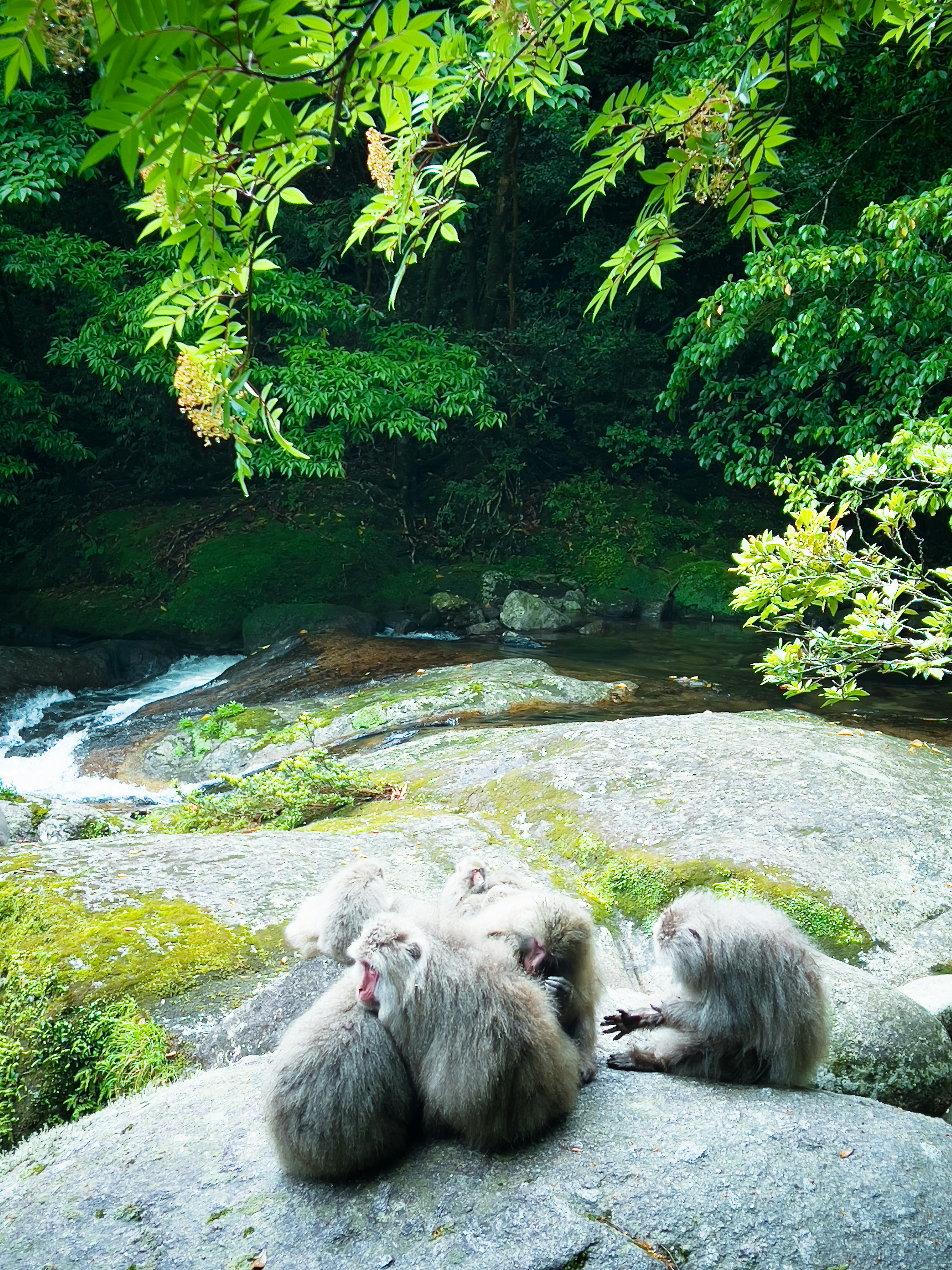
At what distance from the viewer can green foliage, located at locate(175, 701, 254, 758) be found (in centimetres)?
995

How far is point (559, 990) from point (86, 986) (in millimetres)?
2109

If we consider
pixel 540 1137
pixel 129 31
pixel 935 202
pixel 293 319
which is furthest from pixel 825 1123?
pixel 293 319

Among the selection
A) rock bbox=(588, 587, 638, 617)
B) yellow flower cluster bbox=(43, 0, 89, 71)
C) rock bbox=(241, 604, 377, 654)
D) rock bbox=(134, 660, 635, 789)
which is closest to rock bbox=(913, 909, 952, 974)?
yellow flower cluster bbox=(43, 0, 89, 71)

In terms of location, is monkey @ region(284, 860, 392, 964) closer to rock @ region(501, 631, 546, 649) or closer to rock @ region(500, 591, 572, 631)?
rock @ region(501, 631, 546, 649)

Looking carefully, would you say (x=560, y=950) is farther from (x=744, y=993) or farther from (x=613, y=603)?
(x=613, y=603)

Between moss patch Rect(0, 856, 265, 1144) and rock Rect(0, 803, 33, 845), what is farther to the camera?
rock Rect(0, 803, 33, 845)

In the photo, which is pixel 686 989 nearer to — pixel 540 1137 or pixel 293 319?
pixel 540 1137

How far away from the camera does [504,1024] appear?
2562 millimetres

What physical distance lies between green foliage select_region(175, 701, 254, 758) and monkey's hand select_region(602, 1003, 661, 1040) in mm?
7302

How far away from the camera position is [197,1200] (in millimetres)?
2564

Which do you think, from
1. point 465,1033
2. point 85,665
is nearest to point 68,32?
point 465,1033

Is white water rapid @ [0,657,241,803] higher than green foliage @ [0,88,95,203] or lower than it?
lower

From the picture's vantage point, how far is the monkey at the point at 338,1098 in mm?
2479

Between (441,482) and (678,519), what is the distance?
4.96 meters
